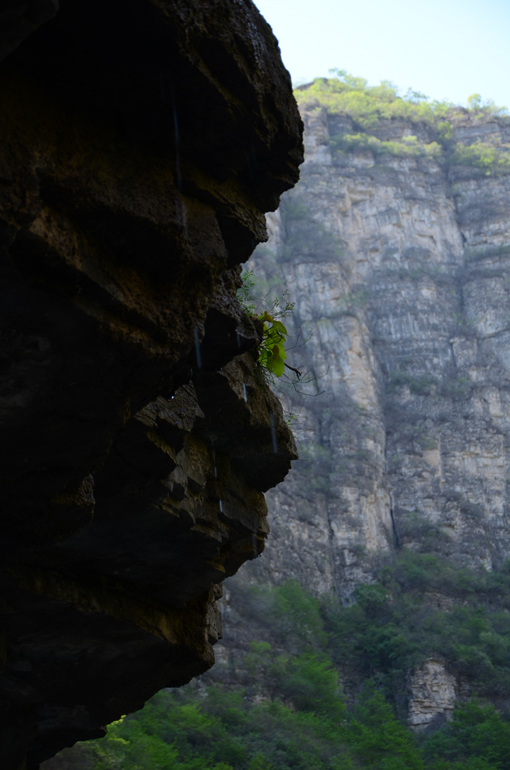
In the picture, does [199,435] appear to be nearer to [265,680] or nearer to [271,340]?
[271,340]

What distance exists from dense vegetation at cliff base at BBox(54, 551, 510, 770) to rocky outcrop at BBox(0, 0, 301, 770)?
1192 centimetres

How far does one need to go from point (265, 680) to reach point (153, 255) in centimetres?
2617

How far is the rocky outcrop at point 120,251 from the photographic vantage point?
7.47ft

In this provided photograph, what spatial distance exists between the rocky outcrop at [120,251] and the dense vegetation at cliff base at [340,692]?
11.9 m

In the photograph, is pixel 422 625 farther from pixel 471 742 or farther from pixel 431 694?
pixel 471 742

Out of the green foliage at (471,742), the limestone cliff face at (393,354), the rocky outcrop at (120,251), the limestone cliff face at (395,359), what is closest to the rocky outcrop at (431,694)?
the limestone cliff face at (395,359)

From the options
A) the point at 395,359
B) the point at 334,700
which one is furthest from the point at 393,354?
the point at 334,700

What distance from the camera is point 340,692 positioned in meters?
29.4

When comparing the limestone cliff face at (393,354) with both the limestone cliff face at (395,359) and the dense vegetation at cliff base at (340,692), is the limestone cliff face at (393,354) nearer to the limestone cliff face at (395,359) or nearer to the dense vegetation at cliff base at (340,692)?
the limestone cliff face at (395,359)

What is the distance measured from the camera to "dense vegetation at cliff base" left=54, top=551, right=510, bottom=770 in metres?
19.3

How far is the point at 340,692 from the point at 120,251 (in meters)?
30.2

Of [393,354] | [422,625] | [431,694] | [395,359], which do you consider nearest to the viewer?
[431,694]

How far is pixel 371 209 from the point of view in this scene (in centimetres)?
4728

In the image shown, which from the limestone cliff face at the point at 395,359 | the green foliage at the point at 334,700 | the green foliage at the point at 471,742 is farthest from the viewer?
the limestone cliff face at the point at 395,359
